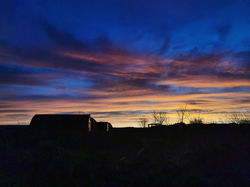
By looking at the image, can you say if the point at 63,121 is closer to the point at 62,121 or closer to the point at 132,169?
the point at 62,121

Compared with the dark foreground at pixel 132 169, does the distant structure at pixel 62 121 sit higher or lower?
higher

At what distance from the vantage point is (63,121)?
106 ft

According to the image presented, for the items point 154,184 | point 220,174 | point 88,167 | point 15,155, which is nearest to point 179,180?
point 154,184

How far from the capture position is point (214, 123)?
907 inches

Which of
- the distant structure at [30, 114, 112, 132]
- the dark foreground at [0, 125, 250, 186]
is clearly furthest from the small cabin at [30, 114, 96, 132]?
the dark foreground at [0, 125, 250, 186]

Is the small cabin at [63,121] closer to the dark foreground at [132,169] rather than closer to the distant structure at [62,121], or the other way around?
the distant structure at [62,121]

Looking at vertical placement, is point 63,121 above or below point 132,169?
above

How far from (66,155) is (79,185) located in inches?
177

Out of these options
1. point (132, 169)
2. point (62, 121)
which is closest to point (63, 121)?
point (62, 121)

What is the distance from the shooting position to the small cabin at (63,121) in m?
31.8

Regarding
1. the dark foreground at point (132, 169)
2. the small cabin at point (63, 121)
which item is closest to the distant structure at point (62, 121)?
the small cabin at point (63, 121)

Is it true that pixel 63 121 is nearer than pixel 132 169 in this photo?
No

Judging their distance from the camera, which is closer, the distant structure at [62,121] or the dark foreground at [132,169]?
the dark foreground at [132,169]

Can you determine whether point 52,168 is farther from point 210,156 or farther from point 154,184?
point 210,156
